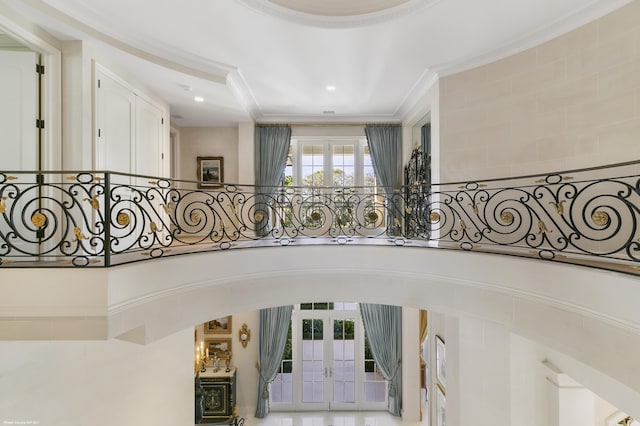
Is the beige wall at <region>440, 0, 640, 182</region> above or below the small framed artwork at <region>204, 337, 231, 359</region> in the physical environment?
above

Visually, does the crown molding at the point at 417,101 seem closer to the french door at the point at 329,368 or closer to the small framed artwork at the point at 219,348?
the french door at the point at 329,368

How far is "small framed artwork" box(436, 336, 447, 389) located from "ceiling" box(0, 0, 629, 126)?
4.20 meters

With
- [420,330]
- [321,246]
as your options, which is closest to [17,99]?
[321,246]

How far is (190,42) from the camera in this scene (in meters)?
3.61

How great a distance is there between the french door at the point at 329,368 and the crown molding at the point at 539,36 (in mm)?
5347

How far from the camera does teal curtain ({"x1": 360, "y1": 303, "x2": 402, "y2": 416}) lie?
679 cm

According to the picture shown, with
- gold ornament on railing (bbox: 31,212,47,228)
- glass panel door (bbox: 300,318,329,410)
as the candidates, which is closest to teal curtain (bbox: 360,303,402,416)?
glass panel door (bbox: 300,318,329,410)

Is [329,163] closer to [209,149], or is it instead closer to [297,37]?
[209,149]

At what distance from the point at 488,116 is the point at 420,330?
4950 mm

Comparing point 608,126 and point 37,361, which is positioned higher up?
point 608,126

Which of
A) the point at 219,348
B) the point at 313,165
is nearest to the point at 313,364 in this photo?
the point at 219,348

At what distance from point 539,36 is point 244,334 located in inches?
280

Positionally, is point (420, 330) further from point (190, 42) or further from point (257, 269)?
point (190, 42)

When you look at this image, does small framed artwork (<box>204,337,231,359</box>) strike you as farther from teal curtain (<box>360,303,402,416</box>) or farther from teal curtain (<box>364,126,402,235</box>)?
teal curtain (<box>364,126,402,235</box>)
